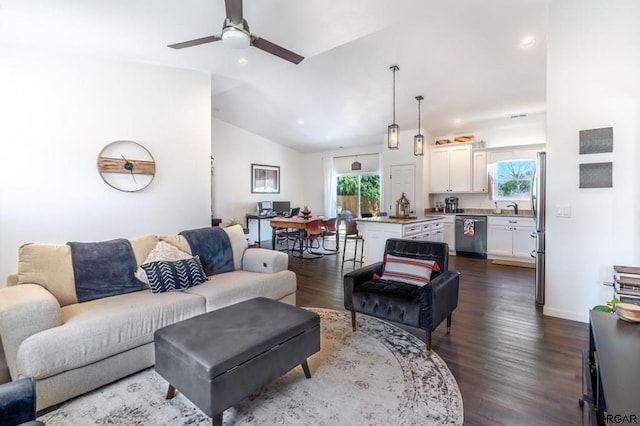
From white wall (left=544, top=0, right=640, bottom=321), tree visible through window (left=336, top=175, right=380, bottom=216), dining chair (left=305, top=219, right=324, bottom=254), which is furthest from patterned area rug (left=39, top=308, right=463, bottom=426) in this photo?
tree visible through window (left=336, top=175, right=380, bottom=216)

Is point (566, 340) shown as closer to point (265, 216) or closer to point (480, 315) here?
point (480, 315)

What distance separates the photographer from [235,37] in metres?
2.40

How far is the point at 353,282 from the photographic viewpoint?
2764mm

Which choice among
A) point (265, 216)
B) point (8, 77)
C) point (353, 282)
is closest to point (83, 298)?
point (353, 282)

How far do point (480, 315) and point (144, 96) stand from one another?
15.3 ft

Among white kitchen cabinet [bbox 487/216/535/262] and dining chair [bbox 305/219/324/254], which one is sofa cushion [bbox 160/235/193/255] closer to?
dining chair [bbox 305/219/324/254]

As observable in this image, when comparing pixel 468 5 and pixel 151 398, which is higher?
pixel 468 5

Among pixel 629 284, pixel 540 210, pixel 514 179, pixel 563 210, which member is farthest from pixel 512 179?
pixel 629 284

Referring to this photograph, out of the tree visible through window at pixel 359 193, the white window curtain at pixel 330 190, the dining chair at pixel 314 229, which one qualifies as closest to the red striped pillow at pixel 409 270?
the dining chair at pixel 314 229

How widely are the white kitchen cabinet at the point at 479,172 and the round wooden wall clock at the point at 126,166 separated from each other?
19.3ft

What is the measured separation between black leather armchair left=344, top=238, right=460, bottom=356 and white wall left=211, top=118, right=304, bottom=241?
17.9 ft

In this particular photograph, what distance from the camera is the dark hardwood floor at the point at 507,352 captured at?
180cm

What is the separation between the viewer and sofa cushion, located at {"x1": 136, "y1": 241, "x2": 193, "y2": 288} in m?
2.65

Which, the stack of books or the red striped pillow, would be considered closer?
the stack of books
